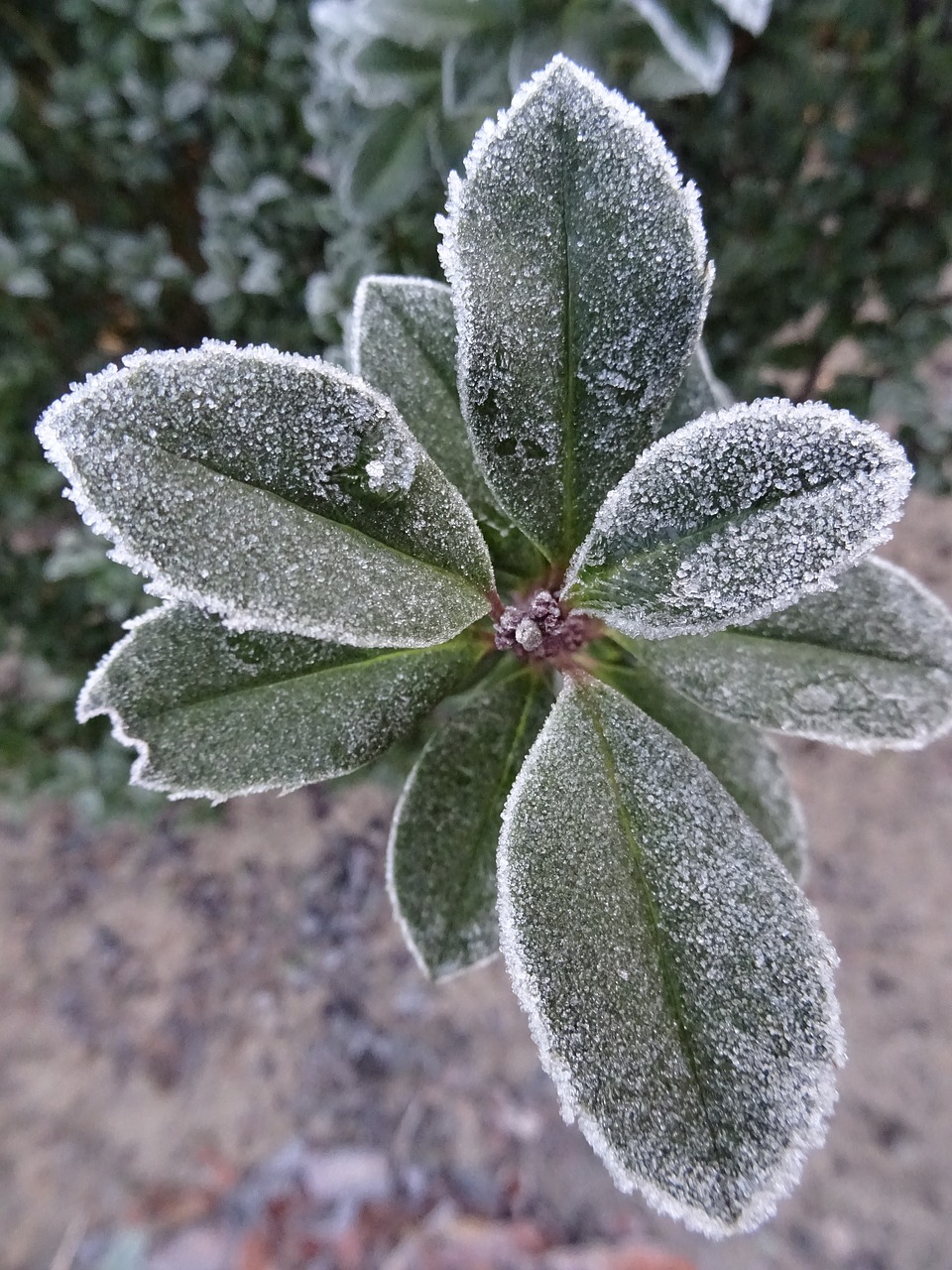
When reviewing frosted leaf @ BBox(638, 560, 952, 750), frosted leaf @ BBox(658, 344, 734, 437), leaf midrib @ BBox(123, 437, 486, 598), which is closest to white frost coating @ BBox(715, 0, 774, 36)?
frosted leaf @ BBox(658, 344, 734, 437)

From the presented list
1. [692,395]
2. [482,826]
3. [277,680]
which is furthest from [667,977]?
[692,395]

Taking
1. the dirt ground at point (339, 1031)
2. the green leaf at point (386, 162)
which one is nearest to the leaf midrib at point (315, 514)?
the green leaf at point (386, 162)

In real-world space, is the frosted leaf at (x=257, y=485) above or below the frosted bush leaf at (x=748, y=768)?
above

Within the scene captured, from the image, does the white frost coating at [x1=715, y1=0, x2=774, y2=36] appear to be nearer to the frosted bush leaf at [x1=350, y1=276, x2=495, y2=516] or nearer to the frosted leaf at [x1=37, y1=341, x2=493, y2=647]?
the frosted bush leaf at [x1=350, y1=276, x2=495, y2=516]

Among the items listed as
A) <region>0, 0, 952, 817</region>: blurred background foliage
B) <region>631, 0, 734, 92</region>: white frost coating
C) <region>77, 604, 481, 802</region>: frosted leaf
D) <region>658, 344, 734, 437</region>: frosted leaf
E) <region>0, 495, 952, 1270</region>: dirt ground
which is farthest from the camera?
<region>0, 495, 952, 1270</region>: dirt ground

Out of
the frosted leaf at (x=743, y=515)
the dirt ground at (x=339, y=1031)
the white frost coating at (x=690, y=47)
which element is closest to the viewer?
the frosted leaf at (x=743, y=515)

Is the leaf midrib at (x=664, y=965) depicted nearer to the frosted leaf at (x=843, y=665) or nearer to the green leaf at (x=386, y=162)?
the frosted leaf at (x=843, y=665)

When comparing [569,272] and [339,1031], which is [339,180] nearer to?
[569,272]
